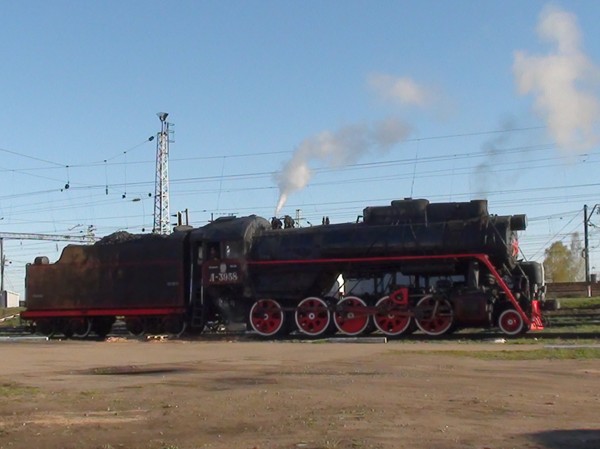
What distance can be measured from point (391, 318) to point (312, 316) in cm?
235

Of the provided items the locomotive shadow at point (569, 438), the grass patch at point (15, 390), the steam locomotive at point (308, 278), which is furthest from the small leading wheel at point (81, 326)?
the locomotive shadow at point (569, 438)

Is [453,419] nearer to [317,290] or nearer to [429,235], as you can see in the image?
[429,235]

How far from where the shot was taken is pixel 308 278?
25.3m

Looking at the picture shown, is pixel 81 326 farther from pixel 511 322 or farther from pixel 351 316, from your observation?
pixel 511 322

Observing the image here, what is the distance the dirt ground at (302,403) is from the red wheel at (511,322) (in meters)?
6.06

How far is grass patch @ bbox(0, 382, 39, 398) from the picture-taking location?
1176 cm

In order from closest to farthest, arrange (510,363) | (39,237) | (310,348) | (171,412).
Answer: (171,412) < (510,363) < (310,348) < (39,237)

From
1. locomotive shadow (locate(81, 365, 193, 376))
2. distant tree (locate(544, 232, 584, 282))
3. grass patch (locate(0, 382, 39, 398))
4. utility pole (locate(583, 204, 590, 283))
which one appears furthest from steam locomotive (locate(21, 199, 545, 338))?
distant tree (locate(544, 232, 584, 282))

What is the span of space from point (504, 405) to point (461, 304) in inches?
508

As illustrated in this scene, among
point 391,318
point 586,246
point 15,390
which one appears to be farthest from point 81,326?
point 586,246

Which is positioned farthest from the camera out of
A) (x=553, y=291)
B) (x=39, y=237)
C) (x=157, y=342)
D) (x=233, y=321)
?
(x=39, y=237)

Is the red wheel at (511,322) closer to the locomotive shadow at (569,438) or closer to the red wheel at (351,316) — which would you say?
the red wheel at (351,316)

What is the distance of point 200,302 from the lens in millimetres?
27094

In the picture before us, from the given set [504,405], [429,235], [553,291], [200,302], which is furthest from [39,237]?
[504,405]
